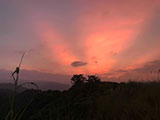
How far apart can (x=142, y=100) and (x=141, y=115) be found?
1126 mm

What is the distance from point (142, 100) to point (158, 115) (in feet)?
4.10

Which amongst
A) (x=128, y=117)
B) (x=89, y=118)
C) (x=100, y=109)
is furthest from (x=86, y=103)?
(x=128, y=117)

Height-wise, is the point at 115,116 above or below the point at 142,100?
below

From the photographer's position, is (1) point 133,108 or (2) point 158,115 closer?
(2) point 158,115

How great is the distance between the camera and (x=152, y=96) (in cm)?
492

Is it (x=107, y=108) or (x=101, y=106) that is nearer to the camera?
(x=107, y=108)

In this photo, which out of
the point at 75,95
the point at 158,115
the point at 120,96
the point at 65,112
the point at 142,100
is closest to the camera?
the point at 158,115

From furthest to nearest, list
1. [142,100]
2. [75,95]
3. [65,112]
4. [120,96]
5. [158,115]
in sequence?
[75,95]
[120,96]
[65,112]
[142,100]
[158,115]

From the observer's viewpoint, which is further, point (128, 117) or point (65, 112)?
point (65, 112)

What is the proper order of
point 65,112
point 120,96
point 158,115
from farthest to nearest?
point 120,96
point 65,112
point 158,115

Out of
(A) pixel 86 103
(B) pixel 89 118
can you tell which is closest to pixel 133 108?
(B) pixel 89 118

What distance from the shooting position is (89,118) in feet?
14.9

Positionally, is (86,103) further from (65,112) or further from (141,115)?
(141,115)

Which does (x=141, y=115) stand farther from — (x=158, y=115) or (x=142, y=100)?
(x=142, y=100)
